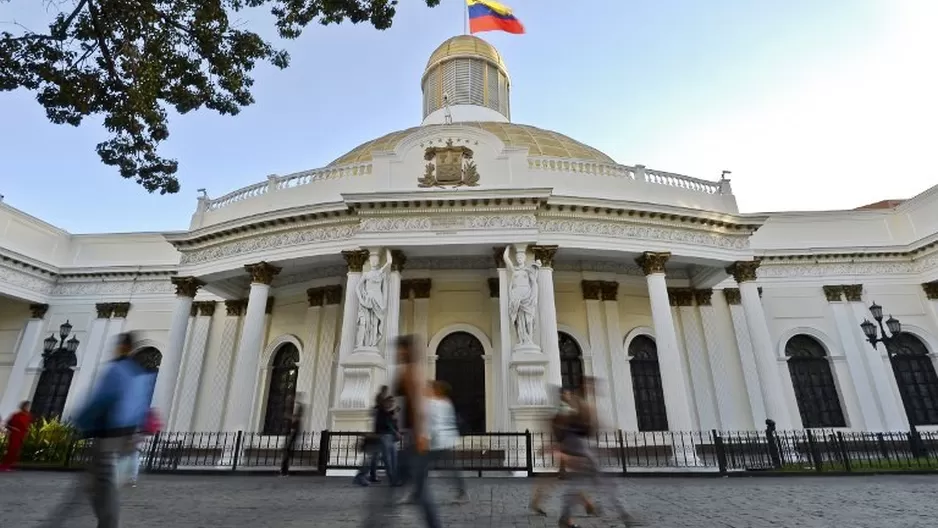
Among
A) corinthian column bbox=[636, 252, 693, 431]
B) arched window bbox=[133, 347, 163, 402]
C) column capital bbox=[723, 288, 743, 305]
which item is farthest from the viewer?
arched window bbox=[133, 347, 163, 402]

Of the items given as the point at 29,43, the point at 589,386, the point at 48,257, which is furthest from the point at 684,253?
the point at 48,257

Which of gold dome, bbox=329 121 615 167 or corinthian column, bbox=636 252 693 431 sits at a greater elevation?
gold dome, bbox=329 121 615 167

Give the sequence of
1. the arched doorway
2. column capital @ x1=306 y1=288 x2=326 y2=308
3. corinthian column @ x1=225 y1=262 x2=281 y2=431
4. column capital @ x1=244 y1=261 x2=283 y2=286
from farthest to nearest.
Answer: column capital @ x1=306 y1=288 x2=326 y2=308 < the arched doorway < column capital @ x1=244 y1=261 x2=283 y2=286 < corinthian column @ x1=225 y1=262 x2=281 y2=431

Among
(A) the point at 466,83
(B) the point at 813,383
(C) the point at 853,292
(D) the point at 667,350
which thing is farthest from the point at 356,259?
(C) the point at 853,292

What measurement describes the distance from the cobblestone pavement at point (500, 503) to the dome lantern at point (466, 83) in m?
19.8

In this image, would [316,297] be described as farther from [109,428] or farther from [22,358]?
[109,428]

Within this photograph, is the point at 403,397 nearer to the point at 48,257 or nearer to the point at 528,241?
the point at 528,241

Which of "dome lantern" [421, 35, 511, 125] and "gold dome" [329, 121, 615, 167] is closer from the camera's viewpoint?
"gold dome" [329, 121, 615, 167]

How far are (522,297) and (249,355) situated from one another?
8072 millimetres

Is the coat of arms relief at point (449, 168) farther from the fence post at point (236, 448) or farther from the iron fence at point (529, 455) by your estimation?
the fence post at point (236, 448)

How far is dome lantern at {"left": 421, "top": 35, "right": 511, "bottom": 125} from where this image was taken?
989 inches

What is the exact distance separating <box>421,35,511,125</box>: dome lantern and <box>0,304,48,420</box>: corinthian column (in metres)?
19.4

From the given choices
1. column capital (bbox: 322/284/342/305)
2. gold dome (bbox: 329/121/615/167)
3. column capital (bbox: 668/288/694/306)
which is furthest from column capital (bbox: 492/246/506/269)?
column capital (bbox: 668/288/694/306)

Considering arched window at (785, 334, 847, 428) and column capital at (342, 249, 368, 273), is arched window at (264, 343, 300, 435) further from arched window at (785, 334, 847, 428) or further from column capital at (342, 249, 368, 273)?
arched window at (785, 334, 847, 428)
